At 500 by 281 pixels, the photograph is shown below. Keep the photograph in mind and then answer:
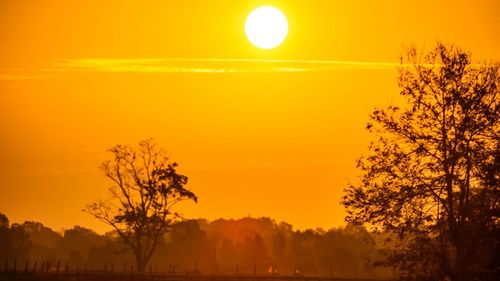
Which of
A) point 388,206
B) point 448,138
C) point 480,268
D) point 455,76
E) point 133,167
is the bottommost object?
point 480,268

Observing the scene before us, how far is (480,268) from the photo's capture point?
49.7 m

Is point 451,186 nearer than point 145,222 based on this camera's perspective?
Yes

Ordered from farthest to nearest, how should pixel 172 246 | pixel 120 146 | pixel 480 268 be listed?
1. pixel 172 246
2. pixel 120 146
3. pixel 480 268

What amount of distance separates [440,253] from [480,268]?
2466 mm

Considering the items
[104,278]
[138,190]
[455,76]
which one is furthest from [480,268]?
[138,190]

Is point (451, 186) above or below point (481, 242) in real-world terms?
above

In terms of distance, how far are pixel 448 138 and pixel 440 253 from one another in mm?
6696

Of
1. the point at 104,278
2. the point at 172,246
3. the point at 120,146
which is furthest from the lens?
the point at 172,246

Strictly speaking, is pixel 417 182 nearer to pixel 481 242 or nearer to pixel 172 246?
pixel 481 242

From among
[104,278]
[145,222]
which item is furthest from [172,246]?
[104,278]

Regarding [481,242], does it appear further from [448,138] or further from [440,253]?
[448,138]

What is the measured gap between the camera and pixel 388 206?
50438mm

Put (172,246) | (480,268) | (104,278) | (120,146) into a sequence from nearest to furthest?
(480,268) < (104,278) < (120,146) < (172,246)

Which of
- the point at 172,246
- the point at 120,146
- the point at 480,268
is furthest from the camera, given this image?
the point at 172,246
